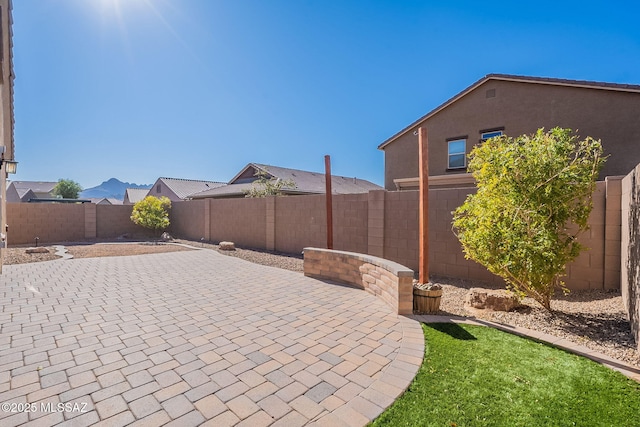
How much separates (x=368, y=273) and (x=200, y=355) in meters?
3.60

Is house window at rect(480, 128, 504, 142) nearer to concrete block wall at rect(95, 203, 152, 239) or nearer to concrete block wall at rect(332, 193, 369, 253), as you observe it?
concrete block wall at rect(332, 193, 369, 253)

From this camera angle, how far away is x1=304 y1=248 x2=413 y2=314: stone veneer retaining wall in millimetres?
4816

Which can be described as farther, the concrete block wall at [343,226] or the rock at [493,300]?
the concrete block wall at [343,226]

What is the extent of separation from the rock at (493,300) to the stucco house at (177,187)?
2918 centimetres

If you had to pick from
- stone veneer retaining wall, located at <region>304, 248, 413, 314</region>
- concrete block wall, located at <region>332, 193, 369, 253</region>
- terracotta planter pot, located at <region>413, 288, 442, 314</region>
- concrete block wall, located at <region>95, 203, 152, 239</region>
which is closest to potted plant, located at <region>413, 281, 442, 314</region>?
terracotta planter pot, located at <region>413, 288, 442, 314</region>

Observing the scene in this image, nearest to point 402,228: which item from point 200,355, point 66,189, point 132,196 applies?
point 200,355

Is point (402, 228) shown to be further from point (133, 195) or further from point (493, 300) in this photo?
point (133, 195)

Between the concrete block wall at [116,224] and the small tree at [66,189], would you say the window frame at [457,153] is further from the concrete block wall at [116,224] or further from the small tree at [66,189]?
the small tree at [66,189]

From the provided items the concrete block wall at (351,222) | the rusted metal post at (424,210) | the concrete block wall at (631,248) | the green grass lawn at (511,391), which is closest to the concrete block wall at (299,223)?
the concrete block wall at (351,222)

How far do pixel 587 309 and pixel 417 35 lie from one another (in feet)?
30.4

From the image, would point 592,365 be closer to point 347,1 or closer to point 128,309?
point 128,309

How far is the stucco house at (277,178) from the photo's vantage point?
70.8 feet

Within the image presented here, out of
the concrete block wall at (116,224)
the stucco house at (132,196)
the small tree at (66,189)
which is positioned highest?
the small tree at (66,189)

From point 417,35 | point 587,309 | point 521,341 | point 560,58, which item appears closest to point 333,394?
point 521,341
